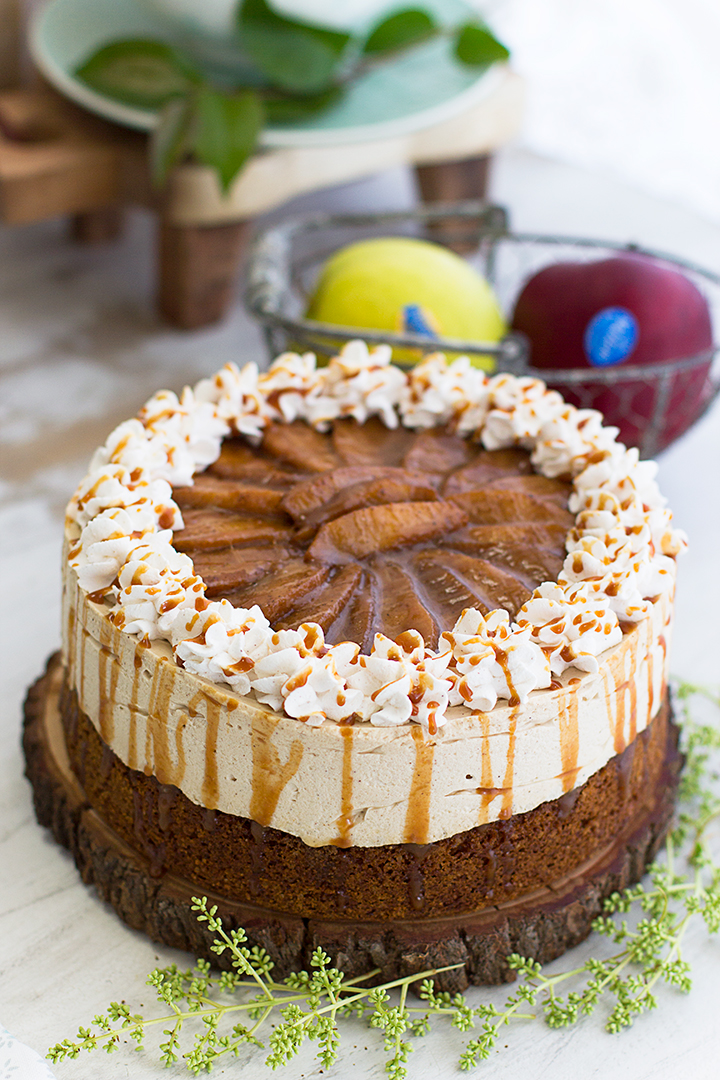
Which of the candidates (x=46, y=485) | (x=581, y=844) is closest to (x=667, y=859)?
(x=581, y=844)

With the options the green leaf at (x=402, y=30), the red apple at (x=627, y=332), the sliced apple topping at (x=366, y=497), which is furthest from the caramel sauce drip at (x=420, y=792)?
the green leaf at (x=402, y=30)

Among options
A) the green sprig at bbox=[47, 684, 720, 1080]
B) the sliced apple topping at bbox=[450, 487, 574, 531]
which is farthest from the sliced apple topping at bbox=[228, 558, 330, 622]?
the green sprig at bbox=[47, 684, 720, 1080]

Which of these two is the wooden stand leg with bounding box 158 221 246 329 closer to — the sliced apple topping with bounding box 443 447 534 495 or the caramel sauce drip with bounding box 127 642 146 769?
the sliced apple topping with bounding box 443 447 534 495

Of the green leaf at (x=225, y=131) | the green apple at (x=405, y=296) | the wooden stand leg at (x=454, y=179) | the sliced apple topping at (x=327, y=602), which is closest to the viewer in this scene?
the sliced apple topping at (x=327, y=602)

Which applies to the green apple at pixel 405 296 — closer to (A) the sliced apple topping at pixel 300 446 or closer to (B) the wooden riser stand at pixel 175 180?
(B) the wooden riser stand at pixel 175 180

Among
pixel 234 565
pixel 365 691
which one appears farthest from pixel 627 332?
pixel 365 691

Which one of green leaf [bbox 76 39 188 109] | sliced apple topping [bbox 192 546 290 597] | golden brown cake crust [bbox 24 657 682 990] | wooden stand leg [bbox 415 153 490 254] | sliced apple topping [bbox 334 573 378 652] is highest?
green leaf [bbox 76 39 188 109]

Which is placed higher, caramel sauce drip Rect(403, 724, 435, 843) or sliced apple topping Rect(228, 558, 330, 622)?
sliced apple topping Rect(228, 558, 330, 622)
